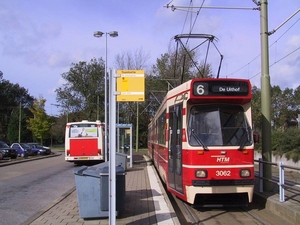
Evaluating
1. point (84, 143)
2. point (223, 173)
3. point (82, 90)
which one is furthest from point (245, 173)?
point (82, 90)

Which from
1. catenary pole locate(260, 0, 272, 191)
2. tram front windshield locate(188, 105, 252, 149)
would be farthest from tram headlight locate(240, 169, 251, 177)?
catenary pole locate(260, 0, 272, 191)

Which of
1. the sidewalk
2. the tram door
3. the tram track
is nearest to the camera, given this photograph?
the sidewalk

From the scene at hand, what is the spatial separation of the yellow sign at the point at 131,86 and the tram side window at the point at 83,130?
1824cm

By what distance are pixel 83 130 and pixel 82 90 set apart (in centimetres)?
4979

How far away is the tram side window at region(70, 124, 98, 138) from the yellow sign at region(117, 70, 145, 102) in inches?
718

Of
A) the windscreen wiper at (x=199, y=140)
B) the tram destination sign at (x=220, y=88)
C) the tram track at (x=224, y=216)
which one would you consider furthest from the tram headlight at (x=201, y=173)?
the tram destination sign at (x=220, y=88)

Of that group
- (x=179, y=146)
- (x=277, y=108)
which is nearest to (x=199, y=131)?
(x=179, y=146)

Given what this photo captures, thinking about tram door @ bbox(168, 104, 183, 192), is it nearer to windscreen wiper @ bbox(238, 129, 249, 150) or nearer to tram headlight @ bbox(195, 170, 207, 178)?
tram headlight @ bbox(195, 170, 207, 178)

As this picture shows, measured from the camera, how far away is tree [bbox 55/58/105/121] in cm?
7175

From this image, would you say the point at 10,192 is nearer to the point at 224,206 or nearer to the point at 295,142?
the point at 224,206

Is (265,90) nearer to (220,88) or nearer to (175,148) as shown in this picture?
(220,88)

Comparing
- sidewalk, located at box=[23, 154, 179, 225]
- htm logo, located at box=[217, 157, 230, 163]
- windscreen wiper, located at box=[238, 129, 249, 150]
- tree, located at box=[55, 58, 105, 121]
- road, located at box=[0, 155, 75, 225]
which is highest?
tree, located at box=[55, 58, 105, 121]

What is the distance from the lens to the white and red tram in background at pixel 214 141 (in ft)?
29.3

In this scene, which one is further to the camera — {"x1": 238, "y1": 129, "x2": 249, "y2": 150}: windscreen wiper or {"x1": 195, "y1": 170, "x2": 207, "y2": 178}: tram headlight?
{"x1": 238, "y1": 129, "x2": 249, "y2": 150}: windscreen wiper
